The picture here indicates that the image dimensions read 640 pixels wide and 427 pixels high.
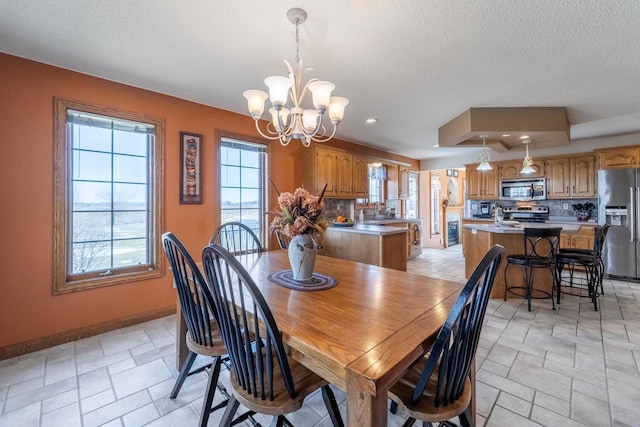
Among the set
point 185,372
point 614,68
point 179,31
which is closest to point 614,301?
point 614,68

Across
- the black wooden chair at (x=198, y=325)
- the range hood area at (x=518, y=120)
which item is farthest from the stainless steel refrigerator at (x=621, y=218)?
the black wooden chair at (x=198, y=325)

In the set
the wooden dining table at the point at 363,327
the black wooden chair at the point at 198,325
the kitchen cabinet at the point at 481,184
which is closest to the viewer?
the wooden dining table at the point at 363,327

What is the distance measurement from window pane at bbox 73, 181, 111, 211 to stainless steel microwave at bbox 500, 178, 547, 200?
6706 mm

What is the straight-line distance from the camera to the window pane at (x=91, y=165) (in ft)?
8.57

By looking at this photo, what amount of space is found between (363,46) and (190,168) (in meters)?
2.24

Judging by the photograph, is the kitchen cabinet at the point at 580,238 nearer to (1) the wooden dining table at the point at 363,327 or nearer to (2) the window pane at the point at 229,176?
(1) the wooden dining table at the point at 363,327

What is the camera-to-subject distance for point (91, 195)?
8.83ft

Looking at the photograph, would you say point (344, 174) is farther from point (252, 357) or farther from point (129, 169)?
point (252, 357)

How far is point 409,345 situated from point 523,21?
85.4 inches

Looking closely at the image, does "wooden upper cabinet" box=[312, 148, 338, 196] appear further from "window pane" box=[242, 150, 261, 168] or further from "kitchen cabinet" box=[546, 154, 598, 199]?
"kitchen cabinet" box=[546, 154, 598, 199]

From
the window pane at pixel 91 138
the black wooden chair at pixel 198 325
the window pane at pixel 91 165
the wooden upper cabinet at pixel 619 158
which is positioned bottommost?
the black wooden chair at pixel 198 325

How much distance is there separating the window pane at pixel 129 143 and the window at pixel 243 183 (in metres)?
0.86

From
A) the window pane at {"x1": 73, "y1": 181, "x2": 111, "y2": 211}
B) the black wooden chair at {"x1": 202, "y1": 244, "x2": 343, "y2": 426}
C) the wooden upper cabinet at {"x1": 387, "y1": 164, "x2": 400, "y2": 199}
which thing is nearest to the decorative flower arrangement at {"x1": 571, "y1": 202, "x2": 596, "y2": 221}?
the wooden upper cabinet at {"x1": 387, "y1": 164, "x2": 400, "y2": 199}

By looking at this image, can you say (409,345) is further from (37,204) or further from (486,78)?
(37,204)
